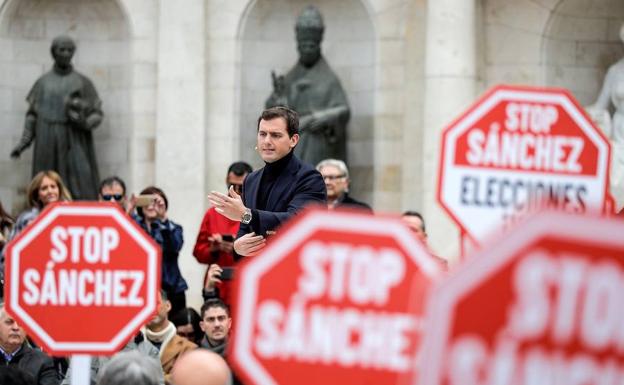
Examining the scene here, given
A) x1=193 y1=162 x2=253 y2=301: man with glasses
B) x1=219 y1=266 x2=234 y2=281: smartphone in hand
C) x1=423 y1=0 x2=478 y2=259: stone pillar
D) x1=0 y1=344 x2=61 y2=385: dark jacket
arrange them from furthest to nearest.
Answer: x1=423 y1=0 x2=478 y2=259: stone pillar
x1=193 y1=162 x2=253 y2=301: man with glasses
x1=219 y1=266 x2=234 y2=281: smartphone in hand
x1=0 y1=344 x2=61 y2=385: dark jacket

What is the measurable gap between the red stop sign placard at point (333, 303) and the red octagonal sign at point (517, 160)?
1413mm

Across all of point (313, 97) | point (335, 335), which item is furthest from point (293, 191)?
point (313, 97)

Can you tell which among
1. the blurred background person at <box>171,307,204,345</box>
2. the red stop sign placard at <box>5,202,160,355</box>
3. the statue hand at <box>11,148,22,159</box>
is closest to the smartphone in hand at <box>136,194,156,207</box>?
the blurred background person at <box>171,307,204,345</box>

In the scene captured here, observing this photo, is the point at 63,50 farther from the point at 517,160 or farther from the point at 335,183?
the point at 517,160

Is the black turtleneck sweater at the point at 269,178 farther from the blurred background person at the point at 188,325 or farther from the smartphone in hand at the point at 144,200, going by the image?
the smartphone in hand at the point at 144,200

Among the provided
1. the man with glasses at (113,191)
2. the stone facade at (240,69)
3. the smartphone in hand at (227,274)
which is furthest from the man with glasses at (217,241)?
the stone facade at (240,69)

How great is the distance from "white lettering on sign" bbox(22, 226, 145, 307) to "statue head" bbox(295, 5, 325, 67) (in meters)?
11.1

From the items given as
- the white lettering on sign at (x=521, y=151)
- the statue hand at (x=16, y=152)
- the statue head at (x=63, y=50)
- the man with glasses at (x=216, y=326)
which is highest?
the statue head at (x=63, y=50)

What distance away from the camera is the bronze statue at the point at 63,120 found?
17734 millimetres

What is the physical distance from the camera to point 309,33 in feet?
57.1

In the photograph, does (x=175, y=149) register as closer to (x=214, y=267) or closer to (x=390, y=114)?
(x=390, y=114)

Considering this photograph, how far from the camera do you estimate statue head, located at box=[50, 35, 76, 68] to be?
57.9ft

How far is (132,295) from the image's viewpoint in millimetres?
6359

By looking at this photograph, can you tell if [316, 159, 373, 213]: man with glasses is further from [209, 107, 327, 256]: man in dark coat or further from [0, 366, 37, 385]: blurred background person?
[0, 366, 37, 385]: blurred background person
